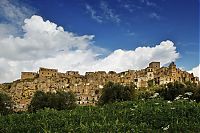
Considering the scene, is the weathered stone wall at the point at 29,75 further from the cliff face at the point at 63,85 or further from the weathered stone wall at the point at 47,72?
the cliff face at the point at 63,85

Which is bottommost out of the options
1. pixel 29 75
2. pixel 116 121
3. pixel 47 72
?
pixel 116 121

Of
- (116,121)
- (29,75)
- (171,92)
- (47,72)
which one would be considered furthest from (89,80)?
(116,121)

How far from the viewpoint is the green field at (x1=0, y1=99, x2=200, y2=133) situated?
12117mm


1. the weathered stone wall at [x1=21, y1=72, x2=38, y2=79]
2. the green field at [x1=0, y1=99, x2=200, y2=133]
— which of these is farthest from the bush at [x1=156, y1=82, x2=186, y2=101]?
the weathered stone wall at [x1=21, y1=72, x2=38, y2=79]

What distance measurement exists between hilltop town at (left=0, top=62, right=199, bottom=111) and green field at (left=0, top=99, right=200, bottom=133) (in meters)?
131

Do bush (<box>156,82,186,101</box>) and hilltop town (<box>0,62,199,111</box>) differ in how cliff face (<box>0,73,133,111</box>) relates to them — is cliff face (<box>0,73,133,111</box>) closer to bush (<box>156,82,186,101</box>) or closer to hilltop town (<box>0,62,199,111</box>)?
hilltop town (<box>0,62,199,111</box>)

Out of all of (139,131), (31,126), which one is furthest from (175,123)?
(31,126)

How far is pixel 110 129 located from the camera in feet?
39.2

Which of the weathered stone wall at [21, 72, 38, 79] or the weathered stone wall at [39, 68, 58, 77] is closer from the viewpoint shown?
the weathered stone wall at [39, 68, 58, 77]

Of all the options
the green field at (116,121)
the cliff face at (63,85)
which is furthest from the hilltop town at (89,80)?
the green field at (116,121)

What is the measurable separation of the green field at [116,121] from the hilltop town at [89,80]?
131319mm

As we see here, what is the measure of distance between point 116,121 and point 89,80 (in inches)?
5836

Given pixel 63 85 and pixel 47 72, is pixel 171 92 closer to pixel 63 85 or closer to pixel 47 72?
pixel 63 85

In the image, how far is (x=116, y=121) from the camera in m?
12.9
